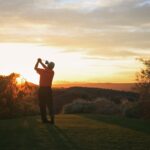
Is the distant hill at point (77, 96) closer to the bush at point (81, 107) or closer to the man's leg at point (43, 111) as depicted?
the bush at point (81, 107)

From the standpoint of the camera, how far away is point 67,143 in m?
12.5

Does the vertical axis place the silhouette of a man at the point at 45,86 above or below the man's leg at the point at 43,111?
above

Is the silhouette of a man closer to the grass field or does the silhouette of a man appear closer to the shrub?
the grass field

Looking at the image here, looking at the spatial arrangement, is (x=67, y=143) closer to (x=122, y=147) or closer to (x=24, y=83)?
(x=122, y=147)

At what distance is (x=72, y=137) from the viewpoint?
44.9 feet

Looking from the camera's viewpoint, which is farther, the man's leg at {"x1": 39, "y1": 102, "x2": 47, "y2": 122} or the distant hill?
the distant hill

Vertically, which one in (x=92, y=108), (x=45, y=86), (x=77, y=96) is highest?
(x=45, y=86)

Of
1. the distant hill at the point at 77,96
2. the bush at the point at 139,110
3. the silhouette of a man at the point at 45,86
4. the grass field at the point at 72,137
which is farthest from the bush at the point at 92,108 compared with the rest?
the grass field at the point at 72,137

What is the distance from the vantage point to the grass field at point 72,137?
11959 mm

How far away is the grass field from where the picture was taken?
39.2 feet

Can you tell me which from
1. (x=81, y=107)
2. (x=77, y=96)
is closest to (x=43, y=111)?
(x=81, y=107)

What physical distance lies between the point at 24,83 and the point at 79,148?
15.2 m

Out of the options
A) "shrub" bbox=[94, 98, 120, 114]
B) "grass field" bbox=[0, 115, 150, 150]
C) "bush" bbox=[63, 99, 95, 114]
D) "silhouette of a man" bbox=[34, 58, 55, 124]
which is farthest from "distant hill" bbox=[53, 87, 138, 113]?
"grass field" bbox=[0, 115, 150, 150]

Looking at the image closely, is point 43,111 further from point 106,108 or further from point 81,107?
point 106,108
